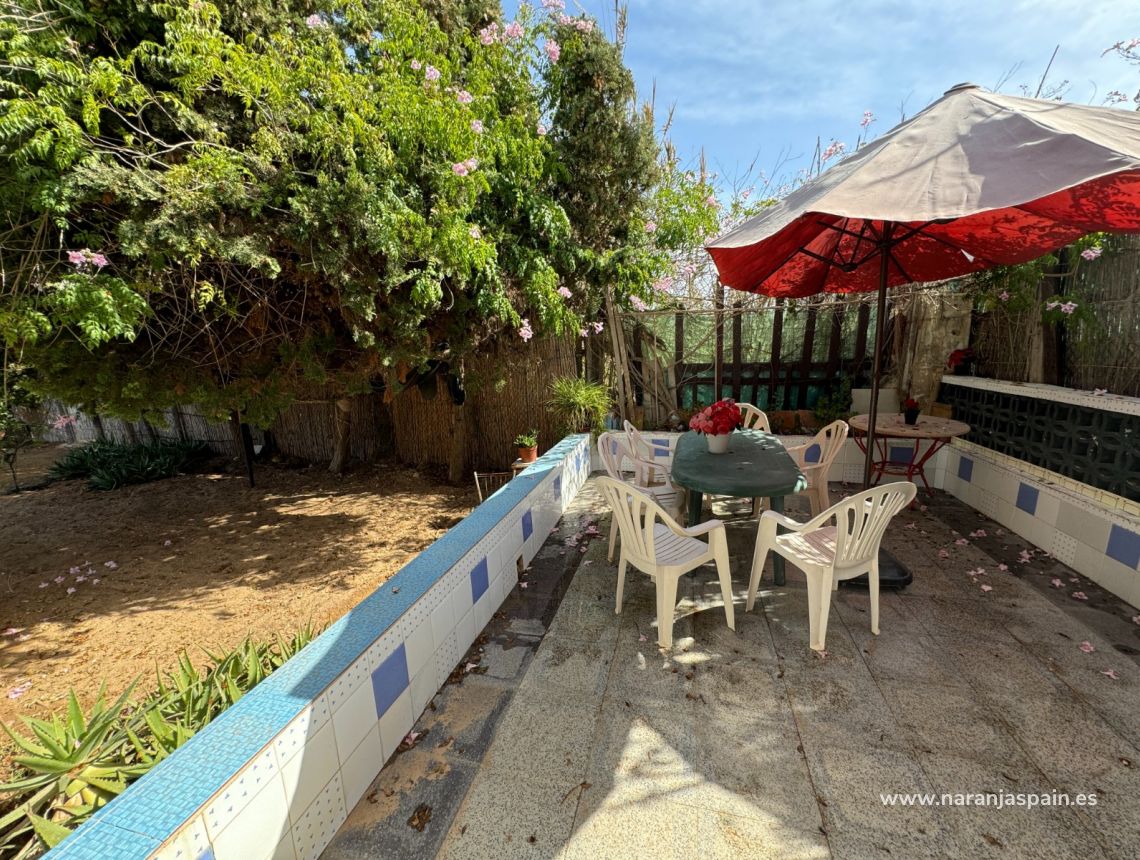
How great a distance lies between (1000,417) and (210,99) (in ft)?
19.9

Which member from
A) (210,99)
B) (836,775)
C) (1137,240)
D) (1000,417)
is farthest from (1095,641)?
(210,99)

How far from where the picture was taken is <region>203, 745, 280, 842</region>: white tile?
3.73 ft

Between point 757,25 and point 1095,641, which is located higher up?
point 757,25

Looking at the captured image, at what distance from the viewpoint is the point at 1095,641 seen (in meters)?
2.31

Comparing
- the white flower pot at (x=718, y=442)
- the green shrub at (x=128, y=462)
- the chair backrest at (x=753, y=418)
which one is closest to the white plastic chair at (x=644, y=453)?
the white flower pot at (x=718, y=442)

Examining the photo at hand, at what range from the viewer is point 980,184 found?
5.15ft

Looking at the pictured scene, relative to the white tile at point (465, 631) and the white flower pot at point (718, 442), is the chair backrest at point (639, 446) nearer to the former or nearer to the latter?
the white flower pot at point (718, 442)

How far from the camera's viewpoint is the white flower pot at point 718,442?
126 inches

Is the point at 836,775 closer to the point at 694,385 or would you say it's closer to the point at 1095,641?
the point at 1095,641

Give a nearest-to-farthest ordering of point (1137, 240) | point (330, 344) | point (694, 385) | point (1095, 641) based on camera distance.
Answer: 1. point (1095, 641)
2. point (1137, 240)
3. point (330, 344)
4. point (694, 385)

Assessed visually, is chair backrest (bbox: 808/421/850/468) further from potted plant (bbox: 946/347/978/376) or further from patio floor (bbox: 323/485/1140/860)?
potted plant (bbox: 946/347/978/376)

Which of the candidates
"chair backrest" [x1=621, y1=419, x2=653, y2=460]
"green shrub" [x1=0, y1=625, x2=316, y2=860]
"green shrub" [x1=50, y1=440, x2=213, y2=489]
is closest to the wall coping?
"chair backrest" [x1=621, y1=419, x2=653, y2=460]

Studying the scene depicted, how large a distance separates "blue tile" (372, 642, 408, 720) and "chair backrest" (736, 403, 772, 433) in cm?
351

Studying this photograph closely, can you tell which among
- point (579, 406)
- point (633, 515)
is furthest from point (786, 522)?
point (579, 406)
